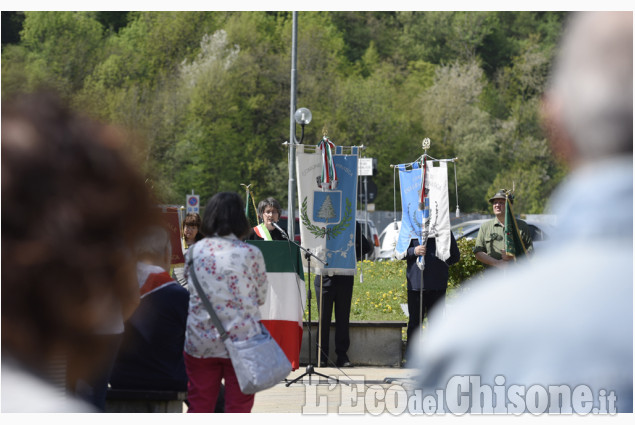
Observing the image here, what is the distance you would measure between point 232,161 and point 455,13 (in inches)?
706

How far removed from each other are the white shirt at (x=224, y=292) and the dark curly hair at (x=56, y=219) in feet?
9.95

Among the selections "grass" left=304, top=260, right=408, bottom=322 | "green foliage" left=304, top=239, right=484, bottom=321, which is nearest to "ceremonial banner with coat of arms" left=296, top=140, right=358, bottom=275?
"green foliage" left=304, top=239, right=484, bottom=321

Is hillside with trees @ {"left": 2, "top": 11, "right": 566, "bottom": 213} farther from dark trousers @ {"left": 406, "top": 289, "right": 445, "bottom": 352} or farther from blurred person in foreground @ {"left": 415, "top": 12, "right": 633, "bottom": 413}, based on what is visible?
blurred person in foreground @ {"left": 415, "top": 12, "right": 633, "bottom": 413}

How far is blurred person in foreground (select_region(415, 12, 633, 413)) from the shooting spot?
3.50 feet

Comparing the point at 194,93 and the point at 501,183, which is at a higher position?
the point at 194,93

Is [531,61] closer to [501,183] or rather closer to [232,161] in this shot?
[501,183]

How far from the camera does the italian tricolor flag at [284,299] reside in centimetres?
796

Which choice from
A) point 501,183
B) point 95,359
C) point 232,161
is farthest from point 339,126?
point 95,359

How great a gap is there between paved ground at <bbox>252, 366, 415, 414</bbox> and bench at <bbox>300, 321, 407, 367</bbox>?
0.23 metres

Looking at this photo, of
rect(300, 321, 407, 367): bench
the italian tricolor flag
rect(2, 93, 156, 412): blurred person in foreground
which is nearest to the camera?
rect(2, 93, 156, 412): blurred person in foreground

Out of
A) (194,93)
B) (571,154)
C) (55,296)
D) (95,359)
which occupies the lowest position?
(95,359)

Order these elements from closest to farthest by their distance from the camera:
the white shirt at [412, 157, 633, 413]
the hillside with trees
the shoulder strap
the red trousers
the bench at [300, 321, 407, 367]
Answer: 1. the white shirt at [412, 157, 633, 413]
2. the shoulder strap
3. the red trousers
4. the bench at [300, 321, 407, 367]
5. the hillside with trees

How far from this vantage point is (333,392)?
7480 millimetres

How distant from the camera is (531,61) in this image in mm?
49750
